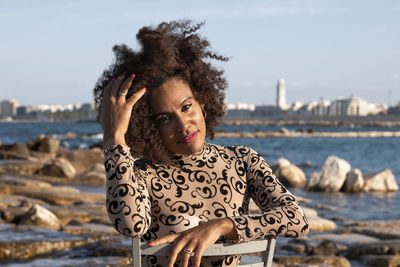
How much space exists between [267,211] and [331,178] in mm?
15905

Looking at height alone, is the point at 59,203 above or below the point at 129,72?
below

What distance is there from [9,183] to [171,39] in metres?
9.61

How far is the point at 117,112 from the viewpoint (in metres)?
1.87

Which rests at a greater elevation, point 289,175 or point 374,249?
point 374,249

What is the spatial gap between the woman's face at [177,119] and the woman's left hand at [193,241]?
0.34 meters

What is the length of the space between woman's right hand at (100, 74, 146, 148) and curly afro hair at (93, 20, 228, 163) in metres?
0.07

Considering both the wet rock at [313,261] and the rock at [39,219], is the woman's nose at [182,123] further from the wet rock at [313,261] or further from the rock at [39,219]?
the rock at [39,219]

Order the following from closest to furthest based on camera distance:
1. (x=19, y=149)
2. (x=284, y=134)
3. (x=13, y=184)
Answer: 1. (x=13, y=184)
2. (x=19, y=149)
3. (x=284, y=134)

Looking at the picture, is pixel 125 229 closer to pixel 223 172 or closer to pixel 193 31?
pixel 223 172

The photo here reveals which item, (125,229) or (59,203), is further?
(59,203)

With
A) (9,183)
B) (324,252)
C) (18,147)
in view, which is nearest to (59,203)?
(9,183)

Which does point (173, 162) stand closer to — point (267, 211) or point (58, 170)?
point (267, 211)

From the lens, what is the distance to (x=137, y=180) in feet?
6.14

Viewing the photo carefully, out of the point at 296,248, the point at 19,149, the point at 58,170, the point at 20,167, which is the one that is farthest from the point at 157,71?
the point at 19,149
